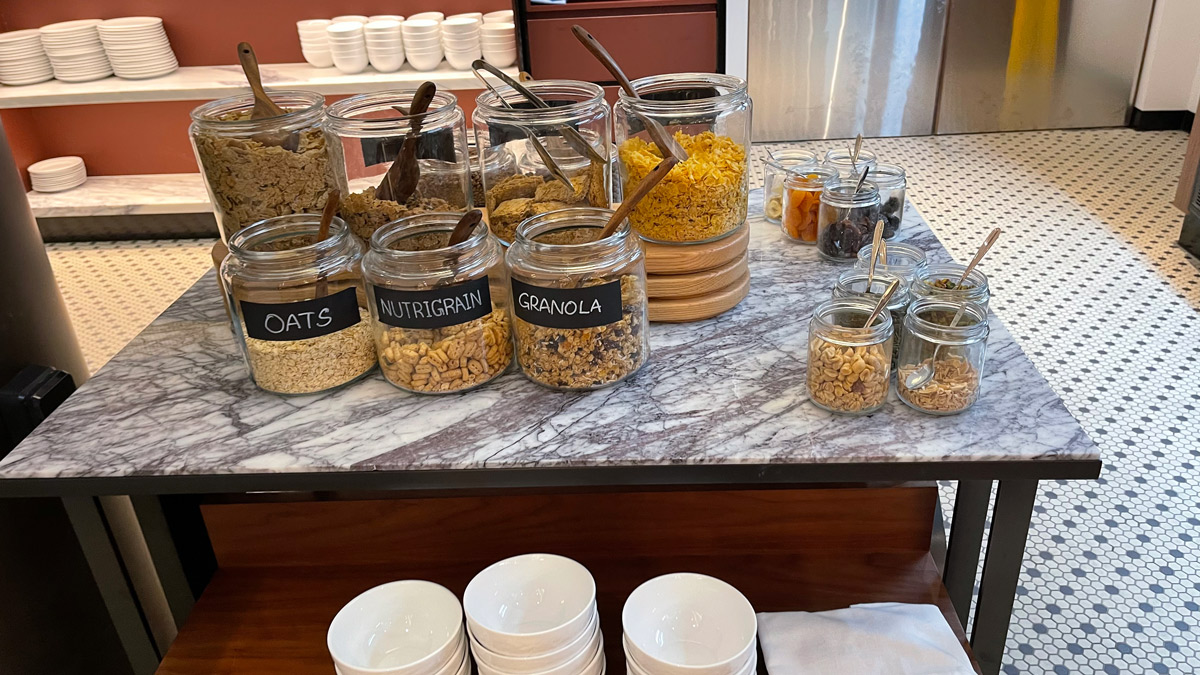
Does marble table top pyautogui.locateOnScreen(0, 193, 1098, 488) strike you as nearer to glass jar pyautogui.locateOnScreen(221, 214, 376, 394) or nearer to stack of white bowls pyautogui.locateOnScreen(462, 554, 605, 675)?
glass jar pyautogui.locateOnScreen(221, 214, 376, 394)

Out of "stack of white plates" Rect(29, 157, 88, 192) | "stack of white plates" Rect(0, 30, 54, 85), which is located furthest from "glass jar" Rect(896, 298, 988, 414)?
"stack of white plates" Rect(29, 157, 88, 192)

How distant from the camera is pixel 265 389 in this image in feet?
3.92

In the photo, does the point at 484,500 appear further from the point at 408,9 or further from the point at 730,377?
the point at 408,9

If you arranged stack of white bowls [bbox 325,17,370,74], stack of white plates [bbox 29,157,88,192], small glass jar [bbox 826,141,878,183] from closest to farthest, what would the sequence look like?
small glass jar [bbox 826,141,878,183], stack of white bowls [bbox 325,17,370,74], stack of white plates [bbox 29,157,88,192]

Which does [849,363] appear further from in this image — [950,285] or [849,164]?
[849,164]

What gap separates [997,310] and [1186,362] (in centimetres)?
53

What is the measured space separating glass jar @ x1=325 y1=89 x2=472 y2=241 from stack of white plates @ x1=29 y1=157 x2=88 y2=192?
3335 mm

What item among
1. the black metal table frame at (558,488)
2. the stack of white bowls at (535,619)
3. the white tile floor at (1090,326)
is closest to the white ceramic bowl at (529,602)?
the stack of white bowls at (535,619)

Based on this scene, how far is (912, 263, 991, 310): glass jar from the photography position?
3.65 feet

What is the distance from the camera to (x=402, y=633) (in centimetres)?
111

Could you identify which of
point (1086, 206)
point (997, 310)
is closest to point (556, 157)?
point (997, 310)

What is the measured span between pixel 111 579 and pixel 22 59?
125 inches

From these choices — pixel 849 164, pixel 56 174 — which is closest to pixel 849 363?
pixel 849 164

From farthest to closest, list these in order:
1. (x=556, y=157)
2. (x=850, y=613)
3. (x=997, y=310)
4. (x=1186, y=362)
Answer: (x=997, y=310) < (x=1186, y=362) < (x=556, y=157) < (x=850, y=613)
